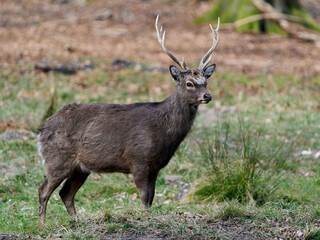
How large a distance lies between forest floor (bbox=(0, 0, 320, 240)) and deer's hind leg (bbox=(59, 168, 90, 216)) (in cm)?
19

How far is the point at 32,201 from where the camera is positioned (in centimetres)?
833

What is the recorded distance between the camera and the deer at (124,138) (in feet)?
23.5

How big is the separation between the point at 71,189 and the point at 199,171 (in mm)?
2496

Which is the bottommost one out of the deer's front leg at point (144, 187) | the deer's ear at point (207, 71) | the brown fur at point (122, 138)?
the deer's front leg at point (144, 187)

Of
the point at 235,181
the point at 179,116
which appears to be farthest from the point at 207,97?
the point at 235,181

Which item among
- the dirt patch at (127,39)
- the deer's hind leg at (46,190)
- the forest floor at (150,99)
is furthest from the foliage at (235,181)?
the dirt patch at (127,39)

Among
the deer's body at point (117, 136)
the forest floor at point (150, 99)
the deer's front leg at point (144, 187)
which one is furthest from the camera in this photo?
the deer's body at point (117, 136)

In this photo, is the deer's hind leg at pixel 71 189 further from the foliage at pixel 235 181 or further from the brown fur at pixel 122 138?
the foliage at pixel 235 181

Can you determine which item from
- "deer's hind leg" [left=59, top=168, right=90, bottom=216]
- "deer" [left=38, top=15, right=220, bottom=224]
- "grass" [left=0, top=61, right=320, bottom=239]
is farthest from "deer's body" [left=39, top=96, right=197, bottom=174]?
"grass" [left=0, top=61, right=320, bottom=239]

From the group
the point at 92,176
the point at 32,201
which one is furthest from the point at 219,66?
the point at 32,201

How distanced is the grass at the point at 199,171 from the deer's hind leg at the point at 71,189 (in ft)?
0.51

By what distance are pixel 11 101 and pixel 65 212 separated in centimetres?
633

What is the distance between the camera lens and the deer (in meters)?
7.16

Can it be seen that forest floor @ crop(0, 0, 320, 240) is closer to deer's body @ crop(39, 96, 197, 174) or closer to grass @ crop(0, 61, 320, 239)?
grass @ crop(0, 61, 320, 239)
